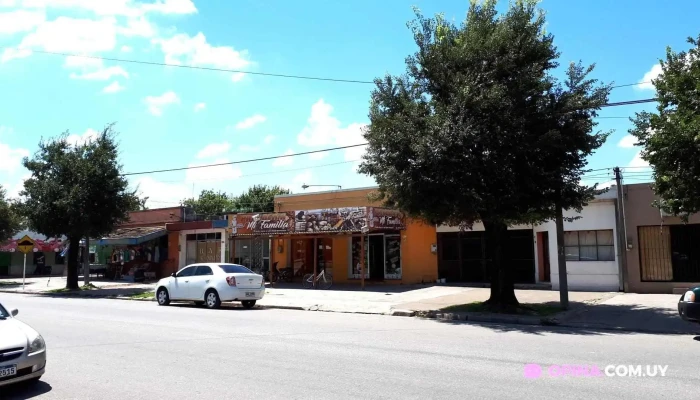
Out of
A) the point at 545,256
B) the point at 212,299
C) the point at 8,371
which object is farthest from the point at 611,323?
the point at 8,371

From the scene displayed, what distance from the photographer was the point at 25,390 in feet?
23.1

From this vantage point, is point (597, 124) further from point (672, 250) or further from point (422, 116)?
point (672, 250)

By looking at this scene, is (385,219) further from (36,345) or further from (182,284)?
(36,345)

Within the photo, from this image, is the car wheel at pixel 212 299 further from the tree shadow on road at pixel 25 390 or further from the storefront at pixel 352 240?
the tree shadow on road at pixel 25 390

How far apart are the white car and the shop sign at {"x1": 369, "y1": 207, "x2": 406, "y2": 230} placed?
6170 mm

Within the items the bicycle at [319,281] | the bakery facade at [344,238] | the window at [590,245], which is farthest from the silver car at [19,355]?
the window at [590,245]

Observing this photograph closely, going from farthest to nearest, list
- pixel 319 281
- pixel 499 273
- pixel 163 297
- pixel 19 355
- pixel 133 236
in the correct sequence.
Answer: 1. pixel 133 236
2. pixel 319 281
3. pixel 163 297
4. pixel 499 273
5. pixel 19 355

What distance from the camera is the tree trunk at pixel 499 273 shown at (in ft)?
51.7

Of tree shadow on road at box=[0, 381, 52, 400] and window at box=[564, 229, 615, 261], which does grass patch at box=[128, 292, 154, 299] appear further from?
window at box=[564, 229, 615, 261]

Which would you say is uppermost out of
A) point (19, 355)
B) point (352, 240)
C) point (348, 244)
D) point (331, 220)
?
point (331, 220)

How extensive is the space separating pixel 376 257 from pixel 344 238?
185cm

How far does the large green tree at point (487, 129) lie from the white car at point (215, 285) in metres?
5.55

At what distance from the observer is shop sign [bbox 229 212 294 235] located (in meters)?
25.3

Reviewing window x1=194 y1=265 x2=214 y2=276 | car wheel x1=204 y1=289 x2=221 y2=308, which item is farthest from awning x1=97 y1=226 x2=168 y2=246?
car wheel x1=204 y1=289 x2=221 y2=308
